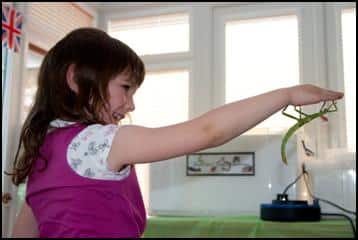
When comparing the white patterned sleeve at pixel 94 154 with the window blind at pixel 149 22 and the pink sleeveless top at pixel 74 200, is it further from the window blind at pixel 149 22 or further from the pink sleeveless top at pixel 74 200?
the window blind at pixel 149 22

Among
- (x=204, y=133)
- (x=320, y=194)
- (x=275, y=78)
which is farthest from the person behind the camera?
(x=275, y=78)

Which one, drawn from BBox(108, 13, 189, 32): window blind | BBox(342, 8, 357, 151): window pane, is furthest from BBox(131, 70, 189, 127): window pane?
BBox(342, 8, 357, 151): window pane

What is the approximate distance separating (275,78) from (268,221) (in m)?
0.88

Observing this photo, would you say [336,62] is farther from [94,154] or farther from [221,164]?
[94,154]

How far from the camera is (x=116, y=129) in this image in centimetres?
63

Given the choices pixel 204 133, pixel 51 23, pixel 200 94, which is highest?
pixel 51 23

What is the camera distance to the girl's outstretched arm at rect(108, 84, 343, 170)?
580 mm

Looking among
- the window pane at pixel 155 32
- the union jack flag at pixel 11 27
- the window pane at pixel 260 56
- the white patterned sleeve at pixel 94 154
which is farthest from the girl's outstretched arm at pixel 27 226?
the window pane at pixel 155 32

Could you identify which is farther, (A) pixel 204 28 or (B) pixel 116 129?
(A) pixel 204 28

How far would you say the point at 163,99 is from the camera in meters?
2.28

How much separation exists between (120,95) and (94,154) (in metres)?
0.15

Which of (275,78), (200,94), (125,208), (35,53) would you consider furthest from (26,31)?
(125,208)

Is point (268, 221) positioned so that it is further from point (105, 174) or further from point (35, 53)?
point (35, 53)

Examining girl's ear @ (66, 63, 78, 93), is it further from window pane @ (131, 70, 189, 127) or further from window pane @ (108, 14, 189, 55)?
window pane @ (108, 14, 189, 55)
